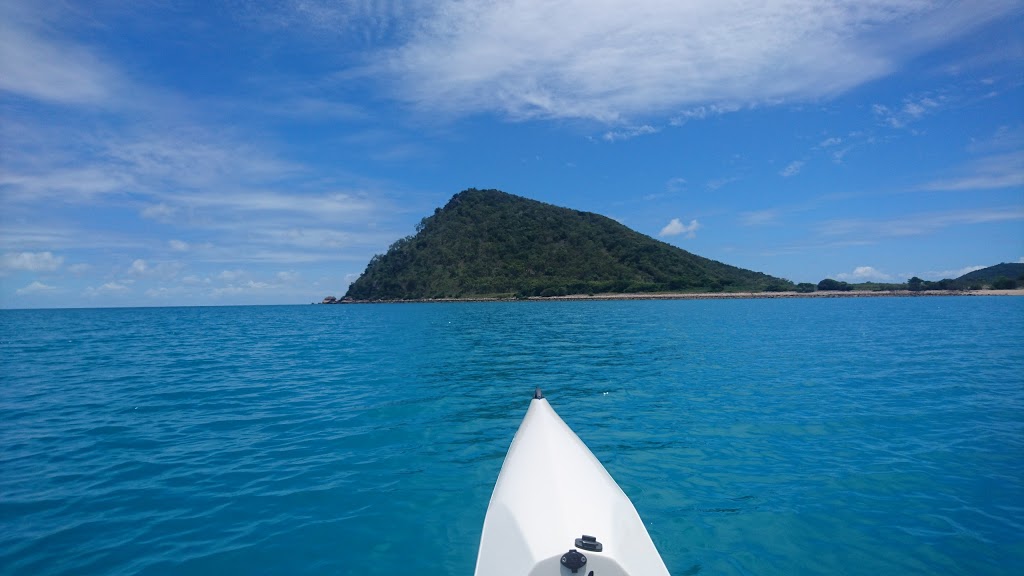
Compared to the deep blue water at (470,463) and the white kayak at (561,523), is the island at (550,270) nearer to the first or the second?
the deep blue water at (470,463)

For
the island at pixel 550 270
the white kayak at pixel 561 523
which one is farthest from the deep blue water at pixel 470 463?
the island at pixel 550 270

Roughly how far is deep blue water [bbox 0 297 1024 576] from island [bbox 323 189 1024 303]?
409 feet

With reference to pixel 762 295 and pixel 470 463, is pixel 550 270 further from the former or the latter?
pixel 470 463

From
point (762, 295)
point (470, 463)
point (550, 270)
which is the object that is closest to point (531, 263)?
point (550, 270)

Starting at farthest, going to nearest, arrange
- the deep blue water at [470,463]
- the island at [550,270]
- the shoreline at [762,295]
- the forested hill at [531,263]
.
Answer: the forested hill at [531,263]
the island at [550,270]
the shoreline at [762,295]
the deep blue water at [470,463]

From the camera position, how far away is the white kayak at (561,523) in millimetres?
5570

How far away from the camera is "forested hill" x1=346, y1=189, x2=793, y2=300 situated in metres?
160

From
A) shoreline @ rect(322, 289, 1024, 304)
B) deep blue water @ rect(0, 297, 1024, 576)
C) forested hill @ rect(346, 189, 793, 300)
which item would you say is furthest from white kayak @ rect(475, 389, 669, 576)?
forested hill @ rect(346, 189, 793, 300)

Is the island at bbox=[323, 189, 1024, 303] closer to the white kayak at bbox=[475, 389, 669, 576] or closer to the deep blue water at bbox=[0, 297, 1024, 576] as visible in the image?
the deep blue water at bbox=[0, 297, 1024, 576]

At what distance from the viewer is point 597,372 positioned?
23750 mm

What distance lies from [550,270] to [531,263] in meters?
7.59

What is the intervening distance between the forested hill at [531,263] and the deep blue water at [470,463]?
131 m

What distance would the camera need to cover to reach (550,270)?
17075 centimetres

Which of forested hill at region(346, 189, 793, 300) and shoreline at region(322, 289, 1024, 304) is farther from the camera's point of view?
forested hill at region(346, 189, 793, 300)
